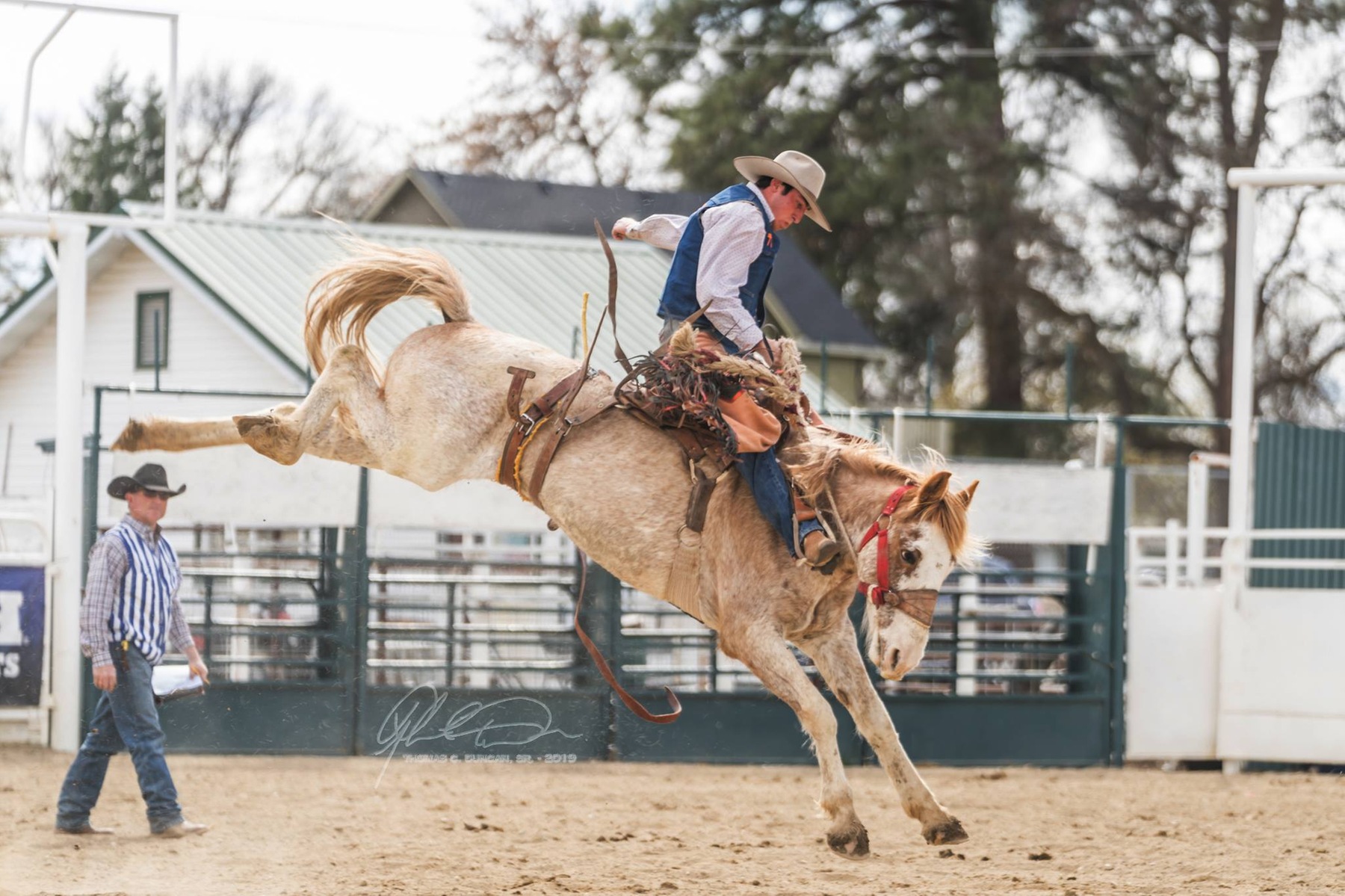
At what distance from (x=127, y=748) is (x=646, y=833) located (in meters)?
2.51

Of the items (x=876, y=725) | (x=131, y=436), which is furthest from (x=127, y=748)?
(x=876, y=725)

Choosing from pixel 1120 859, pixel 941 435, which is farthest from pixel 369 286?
pixel 941 435

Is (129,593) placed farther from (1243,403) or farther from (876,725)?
(1243,403)

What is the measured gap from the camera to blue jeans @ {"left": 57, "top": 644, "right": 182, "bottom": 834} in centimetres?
714

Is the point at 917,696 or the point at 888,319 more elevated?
the point at 888,319

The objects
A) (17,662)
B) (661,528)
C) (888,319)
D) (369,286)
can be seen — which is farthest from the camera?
(888,319)

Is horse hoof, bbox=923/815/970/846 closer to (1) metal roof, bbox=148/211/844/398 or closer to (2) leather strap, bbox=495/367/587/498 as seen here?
(2) leather strap, bbox=495/367/587/498

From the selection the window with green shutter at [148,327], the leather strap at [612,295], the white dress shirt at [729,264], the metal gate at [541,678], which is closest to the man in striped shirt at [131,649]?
the metal gate at [541,678]

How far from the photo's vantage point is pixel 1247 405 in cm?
1070

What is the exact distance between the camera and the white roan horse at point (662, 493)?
572 cm

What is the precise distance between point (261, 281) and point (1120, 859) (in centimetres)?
1127

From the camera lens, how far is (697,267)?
19.5ft

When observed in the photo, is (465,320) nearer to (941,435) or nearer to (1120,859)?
(1120,859)

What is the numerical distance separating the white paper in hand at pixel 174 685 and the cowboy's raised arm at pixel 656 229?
3140 mm
